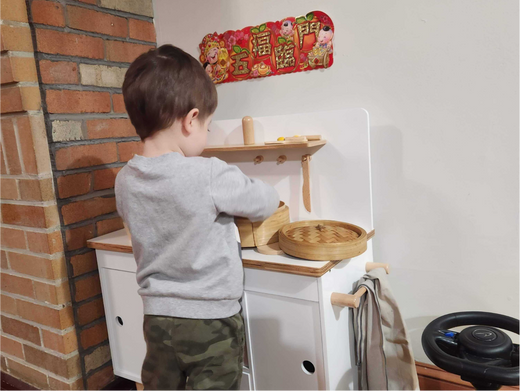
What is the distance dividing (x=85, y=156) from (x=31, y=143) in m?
0.18

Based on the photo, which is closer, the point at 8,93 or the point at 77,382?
the point at 8,93

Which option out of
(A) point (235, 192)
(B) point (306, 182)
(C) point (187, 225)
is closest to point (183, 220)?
(C) point (187, 225)

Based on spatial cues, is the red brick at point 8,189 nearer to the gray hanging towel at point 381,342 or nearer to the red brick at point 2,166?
the red brick at point 2,166

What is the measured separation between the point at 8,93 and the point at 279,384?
3.80 feet

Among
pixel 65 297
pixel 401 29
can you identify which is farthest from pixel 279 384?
pixel 401 29

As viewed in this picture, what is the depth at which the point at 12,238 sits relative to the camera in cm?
142

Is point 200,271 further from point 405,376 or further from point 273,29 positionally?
point 273,29

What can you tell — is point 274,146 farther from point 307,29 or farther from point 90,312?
point 90,312

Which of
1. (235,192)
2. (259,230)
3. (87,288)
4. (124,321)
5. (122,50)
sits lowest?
(124,321)

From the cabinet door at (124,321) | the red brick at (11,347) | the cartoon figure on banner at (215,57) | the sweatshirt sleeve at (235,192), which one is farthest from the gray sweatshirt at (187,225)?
the red brick at (11,347)

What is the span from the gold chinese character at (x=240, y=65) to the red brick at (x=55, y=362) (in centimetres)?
112

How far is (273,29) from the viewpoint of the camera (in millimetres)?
1387

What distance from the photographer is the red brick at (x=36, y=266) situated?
1.33 meters

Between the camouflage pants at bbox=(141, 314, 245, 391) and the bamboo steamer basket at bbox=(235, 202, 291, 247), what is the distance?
0.71ft
